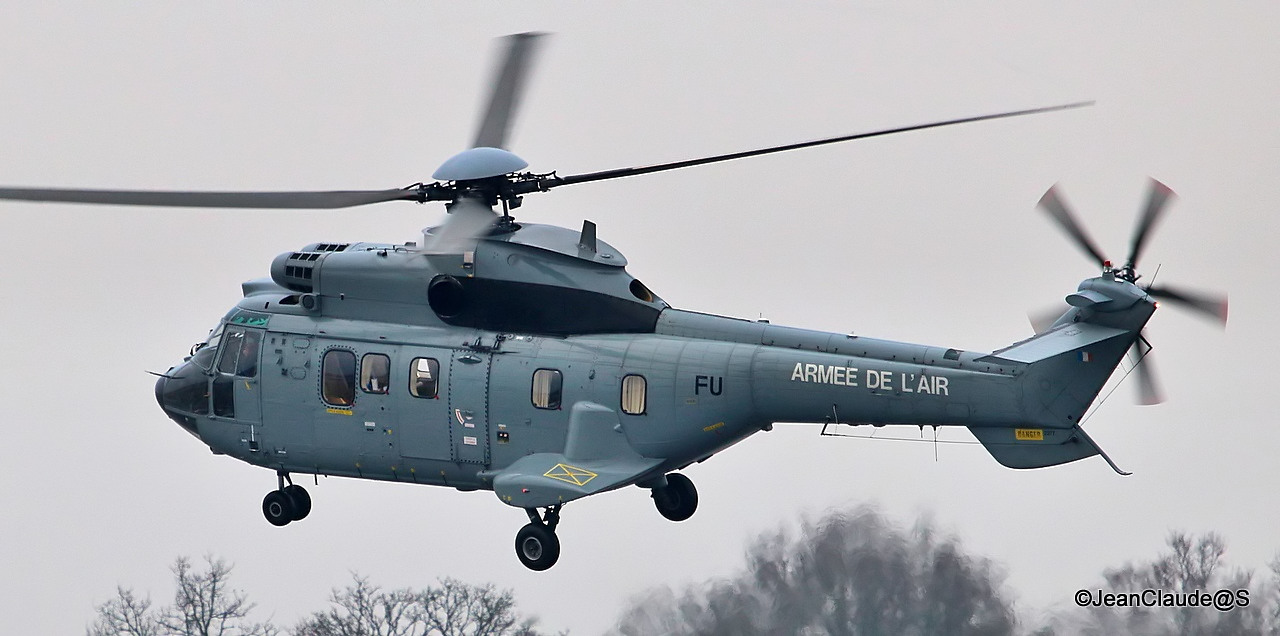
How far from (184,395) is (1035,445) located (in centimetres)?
1209

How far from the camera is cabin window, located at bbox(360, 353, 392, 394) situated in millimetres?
25438

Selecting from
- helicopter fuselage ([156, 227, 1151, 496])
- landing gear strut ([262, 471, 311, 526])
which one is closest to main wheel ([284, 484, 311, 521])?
landing gear strut ([262, 471, 311, 526])

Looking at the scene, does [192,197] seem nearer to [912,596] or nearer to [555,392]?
[555,392]

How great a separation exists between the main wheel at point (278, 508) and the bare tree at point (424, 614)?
173 inches

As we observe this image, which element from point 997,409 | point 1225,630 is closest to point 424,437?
point 997,409

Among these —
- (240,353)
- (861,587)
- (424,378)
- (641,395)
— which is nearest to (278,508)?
(240,353)

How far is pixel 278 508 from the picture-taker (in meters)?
27.4

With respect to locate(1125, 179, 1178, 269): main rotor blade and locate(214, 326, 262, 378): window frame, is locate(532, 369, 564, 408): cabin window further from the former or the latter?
locate(1125, 179, 1178, 269): main rotor blade

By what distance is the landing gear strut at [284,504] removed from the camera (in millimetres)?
27359

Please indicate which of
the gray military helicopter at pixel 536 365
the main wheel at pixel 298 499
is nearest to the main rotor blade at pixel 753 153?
the gray military helicopter at pixel 536 365

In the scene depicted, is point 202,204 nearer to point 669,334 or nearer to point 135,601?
point 669,334

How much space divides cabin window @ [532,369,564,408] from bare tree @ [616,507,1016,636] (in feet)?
15.5

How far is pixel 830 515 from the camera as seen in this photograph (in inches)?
1080

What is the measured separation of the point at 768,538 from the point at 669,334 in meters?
4.44
